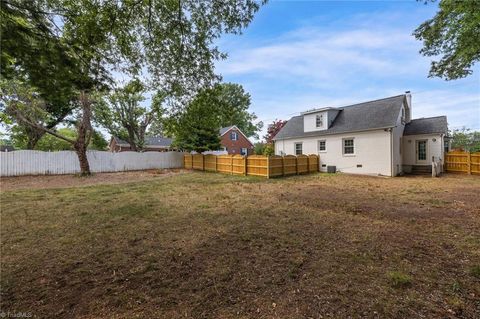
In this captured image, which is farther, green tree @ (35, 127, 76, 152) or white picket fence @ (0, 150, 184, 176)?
green tree @ (35, 127, 76, 152)

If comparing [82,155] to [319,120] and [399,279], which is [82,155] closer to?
[399,279]

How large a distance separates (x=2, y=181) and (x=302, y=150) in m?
18.1

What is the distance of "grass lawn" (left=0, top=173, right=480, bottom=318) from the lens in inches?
90.9

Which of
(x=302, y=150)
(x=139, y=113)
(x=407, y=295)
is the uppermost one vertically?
(x=139, y=113)

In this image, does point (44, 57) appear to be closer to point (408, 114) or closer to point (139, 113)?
point (408, 114)

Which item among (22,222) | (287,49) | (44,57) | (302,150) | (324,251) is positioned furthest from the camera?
(302,150)

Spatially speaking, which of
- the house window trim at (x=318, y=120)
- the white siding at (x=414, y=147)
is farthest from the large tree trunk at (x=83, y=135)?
the white siding at (x=414, y=147)

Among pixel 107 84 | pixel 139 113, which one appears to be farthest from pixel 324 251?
pixel 139 113

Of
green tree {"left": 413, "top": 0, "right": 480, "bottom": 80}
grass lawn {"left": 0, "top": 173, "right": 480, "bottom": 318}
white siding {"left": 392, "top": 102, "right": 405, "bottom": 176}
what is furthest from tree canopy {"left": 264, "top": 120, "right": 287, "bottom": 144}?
grass lawn {"left": 0, "top": 173, "right": 480, "bottom": 318}

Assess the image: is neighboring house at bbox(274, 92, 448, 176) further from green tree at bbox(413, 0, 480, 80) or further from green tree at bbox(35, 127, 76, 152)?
green tree at bbox(35, 127, 76, 152)

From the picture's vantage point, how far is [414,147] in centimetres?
1522

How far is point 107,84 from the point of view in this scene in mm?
3855

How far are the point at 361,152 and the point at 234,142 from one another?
863 inches

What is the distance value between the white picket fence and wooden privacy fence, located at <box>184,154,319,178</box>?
431cm
